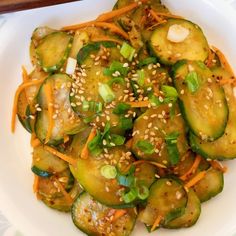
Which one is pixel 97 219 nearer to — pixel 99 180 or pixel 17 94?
pixel 99 180

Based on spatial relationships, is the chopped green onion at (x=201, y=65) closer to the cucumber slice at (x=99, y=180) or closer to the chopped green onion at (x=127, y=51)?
the chopped green onion at (x=127, y=51)

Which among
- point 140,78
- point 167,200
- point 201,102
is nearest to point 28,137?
point 140,78

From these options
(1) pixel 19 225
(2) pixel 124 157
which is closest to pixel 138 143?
(2) pixel 124 157

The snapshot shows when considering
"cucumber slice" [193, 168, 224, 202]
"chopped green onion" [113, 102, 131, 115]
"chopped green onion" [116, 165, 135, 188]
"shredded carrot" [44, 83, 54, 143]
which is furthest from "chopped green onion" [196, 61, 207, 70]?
"shredded carrot" [44, 83, 54, 143]

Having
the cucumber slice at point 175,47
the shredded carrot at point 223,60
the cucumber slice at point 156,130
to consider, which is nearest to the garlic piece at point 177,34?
the cucumber slice at point 175,47

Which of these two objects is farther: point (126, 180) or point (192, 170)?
point (192, 170)

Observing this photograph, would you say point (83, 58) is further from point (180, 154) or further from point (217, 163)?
point (217, 163)

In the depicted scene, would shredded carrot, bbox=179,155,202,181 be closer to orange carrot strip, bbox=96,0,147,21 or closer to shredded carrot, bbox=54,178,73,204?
shredded carrot, bbox=54,178,73,204
